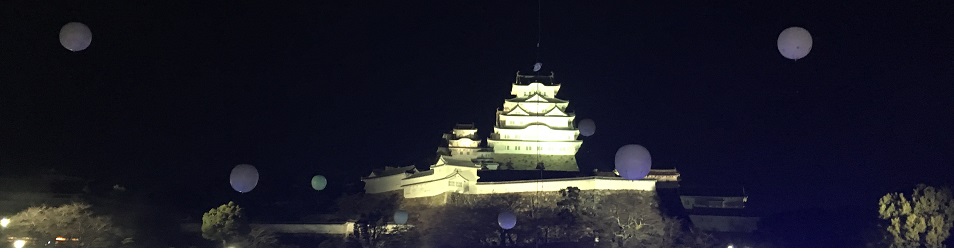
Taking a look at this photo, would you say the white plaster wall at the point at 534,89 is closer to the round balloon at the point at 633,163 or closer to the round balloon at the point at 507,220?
the round balloon at the point at 507,220

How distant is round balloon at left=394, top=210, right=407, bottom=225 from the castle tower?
182cm

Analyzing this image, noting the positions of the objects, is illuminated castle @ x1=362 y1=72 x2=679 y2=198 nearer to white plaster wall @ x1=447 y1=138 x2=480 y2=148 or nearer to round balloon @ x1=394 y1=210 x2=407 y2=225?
white plaster wall @ x1=447 y1=138 x2=480 y2=148

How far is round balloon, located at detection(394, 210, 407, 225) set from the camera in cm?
1138

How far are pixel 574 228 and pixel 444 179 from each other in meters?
1.82

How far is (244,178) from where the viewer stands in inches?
454

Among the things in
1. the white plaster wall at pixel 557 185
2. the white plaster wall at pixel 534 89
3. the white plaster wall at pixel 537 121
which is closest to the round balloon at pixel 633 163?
the white plaster wall at pixel 557 185

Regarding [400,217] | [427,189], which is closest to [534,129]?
[427,189]

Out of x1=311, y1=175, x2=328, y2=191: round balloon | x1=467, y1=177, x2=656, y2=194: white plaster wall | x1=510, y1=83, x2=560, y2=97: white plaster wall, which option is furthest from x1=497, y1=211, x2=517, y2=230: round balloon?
x1=311, y1=175, x2=328, y2=191: round balloon

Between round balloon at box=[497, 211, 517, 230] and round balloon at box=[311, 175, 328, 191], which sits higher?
round balloon at box=[311, 175, 328, 191]

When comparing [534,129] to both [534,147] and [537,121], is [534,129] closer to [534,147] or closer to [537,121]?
[537,121]

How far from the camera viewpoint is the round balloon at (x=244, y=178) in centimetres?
1136

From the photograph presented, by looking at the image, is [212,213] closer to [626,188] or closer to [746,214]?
[626,188]

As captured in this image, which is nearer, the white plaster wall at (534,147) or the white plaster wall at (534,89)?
the white plaster wall at (534,147)

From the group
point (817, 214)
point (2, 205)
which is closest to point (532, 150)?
point (817, 214)
